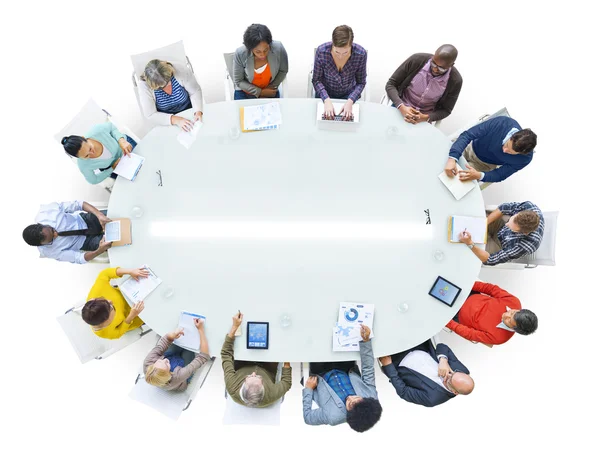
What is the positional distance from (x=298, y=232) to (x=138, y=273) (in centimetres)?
109

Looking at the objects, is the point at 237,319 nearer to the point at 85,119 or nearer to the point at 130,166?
the point at 130,166

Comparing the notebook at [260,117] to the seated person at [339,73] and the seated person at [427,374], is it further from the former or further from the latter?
the seated person at [427,374]

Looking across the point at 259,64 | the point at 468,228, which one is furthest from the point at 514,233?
the point at 259,64

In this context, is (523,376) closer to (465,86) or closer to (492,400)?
(492,400)

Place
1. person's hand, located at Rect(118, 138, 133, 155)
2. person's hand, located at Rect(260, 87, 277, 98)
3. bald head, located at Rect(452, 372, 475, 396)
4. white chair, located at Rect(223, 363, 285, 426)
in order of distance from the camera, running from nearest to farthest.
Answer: bald head, located at Rect(452, 372, 475, 396)
white chair, located at Rect(223, 363, 285, 426)
person's hand, located at Rect(118, 138, 133, 155)
person's hand, located at Rect(260, 87, 277, 98)

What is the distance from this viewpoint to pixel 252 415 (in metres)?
2.32

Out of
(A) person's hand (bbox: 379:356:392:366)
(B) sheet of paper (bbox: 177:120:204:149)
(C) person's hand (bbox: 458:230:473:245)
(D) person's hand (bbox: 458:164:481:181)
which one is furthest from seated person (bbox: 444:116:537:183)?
(B) sheet of paper (bbox: 177:120:204:149)

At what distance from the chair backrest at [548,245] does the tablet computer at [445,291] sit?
635 mm

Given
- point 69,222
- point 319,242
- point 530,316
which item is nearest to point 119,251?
point 69,222

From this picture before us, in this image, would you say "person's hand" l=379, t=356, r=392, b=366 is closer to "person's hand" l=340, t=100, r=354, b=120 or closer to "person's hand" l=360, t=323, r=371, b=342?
"person's hand" l=360, t=323, r=371, b=342

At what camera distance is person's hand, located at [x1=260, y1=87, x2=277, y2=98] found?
8.71ft

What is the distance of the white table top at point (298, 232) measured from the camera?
7.61 feet

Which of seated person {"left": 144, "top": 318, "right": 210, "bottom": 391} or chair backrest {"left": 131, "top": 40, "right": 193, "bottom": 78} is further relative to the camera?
chair backrest {"left": 131, "top": 40, "right": 193, "bottom": 78}

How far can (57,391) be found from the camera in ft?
10.5
